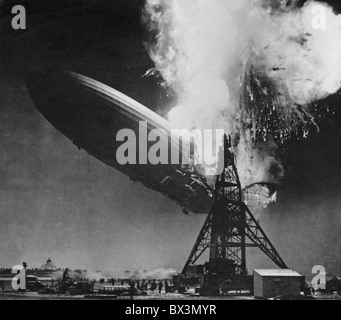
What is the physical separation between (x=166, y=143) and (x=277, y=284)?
517cm

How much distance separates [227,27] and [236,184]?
191 inches

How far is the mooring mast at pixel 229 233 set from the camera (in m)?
15.7

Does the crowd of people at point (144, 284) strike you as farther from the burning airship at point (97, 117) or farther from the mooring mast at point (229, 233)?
the burning airship at point (97, 117)

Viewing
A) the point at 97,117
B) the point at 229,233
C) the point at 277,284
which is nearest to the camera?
the point at 277,284

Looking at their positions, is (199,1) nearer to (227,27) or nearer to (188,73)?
(227,27)

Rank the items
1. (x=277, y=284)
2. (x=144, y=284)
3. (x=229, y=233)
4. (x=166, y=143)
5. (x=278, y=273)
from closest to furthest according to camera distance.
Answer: (x=277, y=284) < (x=278, y=273) < (x=144, y=284) < (x=166, y=143) < (x=229, y=233)

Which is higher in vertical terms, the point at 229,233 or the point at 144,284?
the point at 229,233

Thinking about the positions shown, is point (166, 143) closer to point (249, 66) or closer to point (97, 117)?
point (97, 117)

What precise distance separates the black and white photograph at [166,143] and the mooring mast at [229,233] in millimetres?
47

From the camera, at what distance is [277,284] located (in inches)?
551

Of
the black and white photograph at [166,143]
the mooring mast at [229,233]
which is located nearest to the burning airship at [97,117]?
the black and white photograph at [166,143]

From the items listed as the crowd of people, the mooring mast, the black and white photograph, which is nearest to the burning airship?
the black and white photograph

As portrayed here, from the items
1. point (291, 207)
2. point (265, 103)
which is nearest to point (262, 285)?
point (291, 207)

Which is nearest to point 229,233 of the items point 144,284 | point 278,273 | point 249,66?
point 278,273
